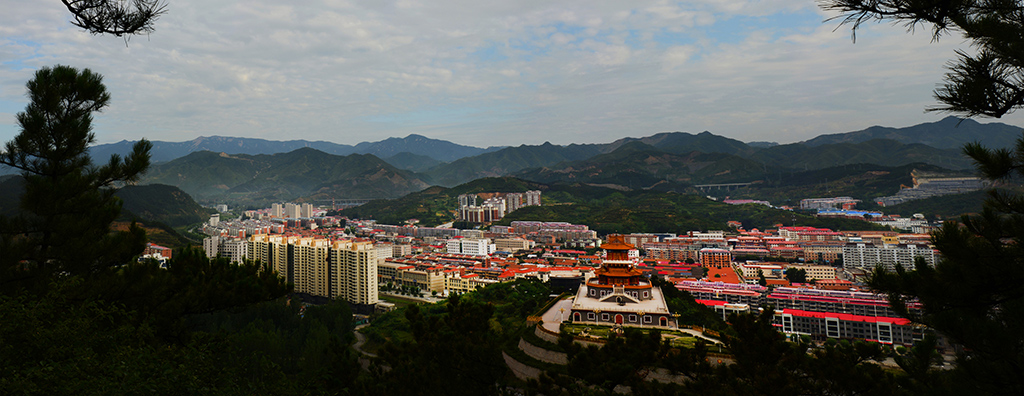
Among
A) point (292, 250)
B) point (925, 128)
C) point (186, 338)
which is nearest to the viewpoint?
point (186, 338)

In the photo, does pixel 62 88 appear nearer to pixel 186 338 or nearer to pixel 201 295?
pixel 201 295

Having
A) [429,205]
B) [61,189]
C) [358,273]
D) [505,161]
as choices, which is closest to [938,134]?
[505,161]

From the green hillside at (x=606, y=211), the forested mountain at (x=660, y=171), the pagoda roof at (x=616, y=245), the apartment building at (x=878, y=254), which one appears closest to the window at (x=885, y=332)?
the pagoda roof at (x=616, y=245)

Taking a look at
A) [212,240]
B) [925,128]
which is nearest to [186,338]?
[212,240]

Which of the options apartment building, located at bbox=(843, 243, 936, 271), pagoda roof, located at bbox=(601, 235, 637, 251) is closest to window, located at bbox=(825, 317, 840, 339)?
pagoda roof, located at bbox=(601, 235, 637, 251)

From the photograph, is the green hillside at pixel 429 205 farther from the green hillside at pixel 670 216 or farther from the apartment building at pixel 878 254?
the apartment building at pixel 878 254

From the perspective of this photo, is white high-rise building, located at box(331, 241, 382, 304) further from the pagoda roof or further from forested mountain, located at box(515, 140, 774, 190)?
forested mountain, located at box(515, 140, 774, 190)

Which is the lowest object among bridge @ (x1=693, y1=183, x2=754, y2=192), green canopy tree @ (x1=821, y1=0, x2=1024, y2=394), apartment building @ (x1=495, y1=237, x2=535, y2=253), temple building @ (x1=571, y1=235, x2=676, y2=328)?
apartment building @ (x1=495, y1=237, x2=535, y2=253)

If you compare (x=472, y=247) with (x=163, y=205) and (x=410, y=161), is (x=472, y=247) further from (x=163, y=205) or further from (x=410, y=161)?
(x=410, y=161)
